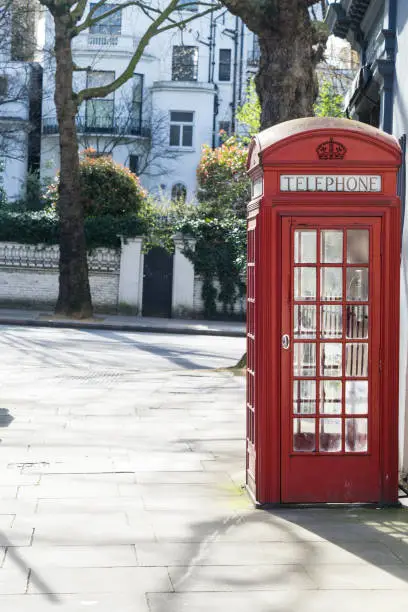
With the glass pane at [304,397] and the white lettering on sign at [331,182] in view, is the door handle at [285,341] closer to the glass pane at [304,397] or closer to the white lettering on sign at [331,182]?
the glass pane at [304,397]

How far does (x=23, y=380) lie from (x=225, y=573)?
941 centimetres

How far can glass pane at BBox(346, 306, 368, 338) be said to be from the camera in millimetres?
7312

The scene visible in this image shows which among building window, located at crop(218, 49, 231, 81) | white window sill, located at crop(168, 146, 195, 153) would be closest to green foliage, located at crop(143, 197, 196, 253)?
white window sill, located at crop(168, 146, 195, 153)

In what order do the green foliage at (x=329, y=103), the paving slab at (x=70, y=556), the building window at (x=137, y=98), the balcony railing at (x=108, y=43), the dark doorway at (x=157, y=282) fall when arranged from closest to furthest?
1. the paving slab at (x=70, y=556)
2. the dark doorway at (x=157, y=282)
3. the green foliage at (x=329, y=103)
4. the balcony railing at (x=108, y=43)
5. the building window at (x=137, y=98)

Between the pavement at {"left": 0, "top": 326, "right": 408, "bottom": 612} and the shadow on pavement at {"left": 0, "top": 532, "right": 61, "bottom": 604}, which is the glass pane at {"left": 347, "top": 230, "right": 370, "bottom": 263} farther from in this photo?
the shadow on pavement at {"left": 0, "top": 532, "right": 61, "bottom": 604}

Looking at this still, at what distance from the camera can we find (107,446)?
31.6 ft

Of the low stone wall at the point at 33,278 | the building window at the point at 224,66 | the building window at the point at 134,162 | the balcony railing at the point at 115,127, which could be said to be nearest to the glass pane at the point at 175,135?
the balcony railing at the point at 115,127

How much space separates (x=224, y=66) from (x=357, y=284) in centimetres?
4476

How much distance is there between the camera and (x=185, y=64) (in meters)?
50.2

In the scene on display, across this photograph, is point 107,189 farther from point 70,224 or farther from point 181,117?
point 181,117

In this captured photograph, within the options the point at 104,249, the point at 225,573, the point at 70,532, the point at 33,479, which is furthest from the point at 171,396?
the point at 104,249

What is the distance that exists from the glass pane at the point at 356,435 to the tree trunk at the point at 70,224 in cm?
2120

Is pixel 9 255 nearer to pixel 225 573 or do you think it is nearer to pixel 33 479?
pixel 33 479

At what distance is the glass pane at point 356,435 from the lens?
7.36 meters
